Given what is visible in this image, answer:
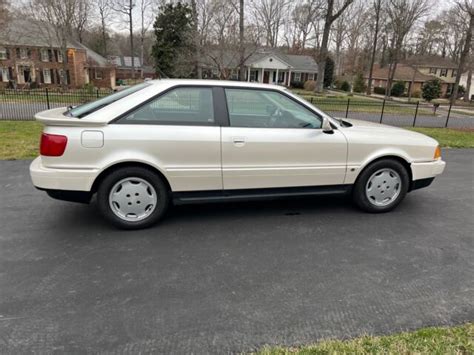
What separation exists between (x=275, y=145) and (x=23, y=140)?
22.6 ft

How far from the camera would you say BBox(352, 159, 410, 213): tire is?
425 cm

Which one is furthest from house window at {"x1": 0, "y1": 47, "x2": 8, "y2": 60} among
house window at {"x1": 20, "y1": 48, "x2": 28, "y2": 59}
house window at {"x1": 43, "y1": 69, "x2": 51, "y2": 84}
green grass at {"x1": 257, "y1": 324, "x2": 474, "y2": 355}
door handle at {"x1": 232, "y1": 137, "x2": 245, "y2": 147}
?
green grass at {"x1": 257, "y1": 324, "x2": 474, "y2": 355}

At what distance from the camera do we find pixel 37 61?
3700 cm

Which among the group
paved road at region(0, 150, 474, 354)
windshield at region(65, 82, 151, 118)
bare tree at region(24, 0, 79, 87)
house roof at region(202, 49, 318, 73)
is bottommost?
paved road at region(0, 150, 474, 354)

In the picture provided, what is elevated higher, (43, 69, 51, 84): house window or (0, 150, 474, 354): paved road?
(43, 69, 51, 84): house window

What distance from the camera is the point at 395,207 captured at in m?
4.52

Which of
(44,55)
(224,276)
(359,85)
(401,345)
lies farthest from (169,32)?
(401,345)

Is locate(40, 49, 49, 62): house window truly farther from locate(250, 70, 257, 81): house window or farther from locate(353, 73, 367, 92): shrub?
locate(353, 73, 367, 92): shrub

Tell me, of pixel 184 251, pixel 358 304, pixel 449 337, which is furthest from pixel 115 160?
pixel 449 337

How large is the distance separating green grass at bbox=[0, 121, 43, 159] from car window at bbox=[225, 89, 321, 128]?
493 centimetres

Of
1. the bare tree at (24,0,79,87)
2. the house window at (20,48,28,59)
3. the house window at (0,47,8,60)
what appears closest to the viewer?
the bare tree at (24,0,79,87)

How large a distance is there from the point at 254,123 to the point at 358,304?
2157 millimetres

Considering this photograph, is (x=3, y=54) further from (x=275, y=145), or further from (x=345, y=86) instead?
(x=345, y=86)

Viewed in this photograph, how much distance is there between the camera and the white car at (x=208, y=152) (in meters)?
3.42
